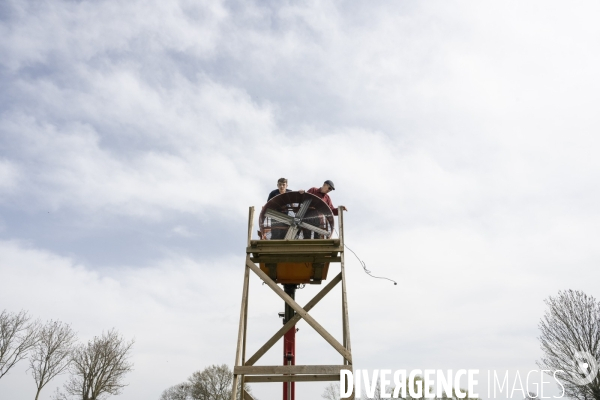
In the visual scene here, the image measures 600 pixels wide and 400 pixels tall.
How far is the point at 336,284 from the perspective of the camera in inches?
358

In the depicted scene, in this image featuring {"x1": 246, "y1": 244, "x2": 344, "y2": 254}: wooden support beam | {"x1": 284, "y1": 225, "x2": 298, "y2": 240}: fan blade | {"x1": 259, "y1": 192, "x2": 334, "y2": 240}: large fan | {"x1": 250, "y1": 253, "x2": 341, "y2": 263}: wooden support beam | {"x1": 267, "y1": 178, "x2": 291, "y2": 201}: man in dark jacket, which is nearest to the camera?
{"x1": 246, "y1": 244, "x2": 344, "y2": 254}: wooden support beam

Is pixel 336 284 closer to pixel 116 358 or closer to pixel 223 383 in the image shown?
pixel 116 358

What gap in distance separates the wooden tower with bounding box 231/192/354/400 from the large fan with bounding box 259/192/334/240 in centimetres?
2

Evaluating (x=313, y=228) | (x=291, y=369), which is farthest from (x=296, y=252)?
(x=291, y=369)

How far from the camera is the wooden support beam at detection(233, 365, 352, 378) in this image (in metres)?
7.54

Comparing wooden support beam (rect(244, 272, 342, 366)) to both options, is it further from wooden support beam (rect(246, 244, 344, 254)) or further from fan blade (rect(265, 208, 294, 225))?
fan blade (rect(265, 208, 294, 225))

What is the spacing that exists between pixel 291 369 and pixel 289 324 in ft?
3.32

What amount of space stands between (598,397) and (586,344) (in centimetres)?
286

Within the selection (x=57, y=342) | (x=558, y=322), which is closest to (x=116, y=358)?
(x=57, y=342)

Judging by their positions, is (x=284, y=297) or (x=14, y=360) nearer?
(x=284, y=297)

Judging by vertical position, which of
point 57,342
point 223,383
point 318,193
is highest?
point 318,193

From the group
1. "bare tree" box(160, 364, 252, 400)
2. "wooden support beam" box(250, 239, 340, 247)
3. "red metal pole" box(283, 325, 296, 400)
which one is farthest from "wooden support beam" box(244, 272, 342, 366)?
"bare tree" box(160, 364, 252, 400)

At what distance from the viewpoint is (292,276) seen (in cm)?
1034

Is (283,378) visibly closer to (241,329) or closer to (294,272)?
(241,329)
